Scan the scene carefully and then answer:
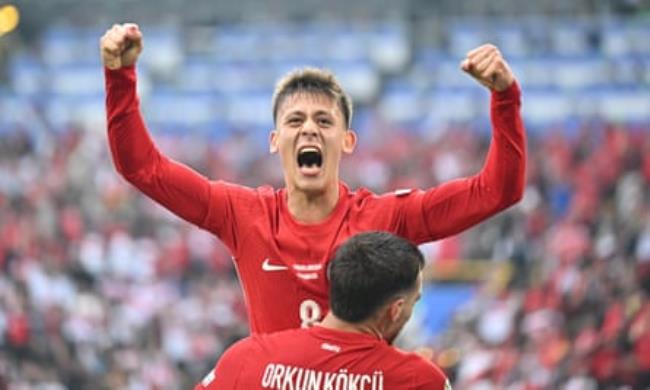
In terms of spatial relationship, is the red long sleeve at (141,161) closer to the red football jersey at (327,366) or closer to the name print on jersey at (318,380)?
the red football jersey at (327,366)

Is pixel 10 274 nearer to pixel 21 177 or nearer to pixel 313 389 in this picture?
pixel 21 177

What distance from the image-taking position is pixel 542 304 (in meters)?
13.7

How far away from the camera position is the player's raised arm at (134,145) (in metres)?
5.10

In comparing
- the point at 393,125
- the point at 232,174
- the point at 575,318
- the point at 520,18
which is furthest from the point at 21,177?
the point at 575,318

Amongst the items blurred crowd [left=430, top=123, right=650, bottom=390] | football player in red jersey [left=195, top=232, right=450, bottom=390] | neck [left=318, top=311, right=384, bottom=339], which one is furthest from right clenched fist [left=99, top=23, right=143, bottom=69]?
blurred crowd [left=430, top=123, right=650, bottom=390]

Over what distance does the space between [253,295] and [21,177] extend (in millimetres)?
15321

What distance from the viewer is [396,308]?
15.3 feet

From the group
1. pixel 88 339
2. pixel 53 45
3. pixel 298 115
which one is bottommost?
pixel 88 339

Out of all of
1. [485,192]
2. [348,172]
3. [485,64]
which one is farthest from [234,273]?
[485,64]

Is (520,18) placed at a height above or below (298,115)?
below

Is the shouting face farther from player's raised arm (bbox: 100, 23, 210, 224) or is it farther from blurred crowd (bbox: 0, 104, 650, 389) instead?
blurred crowd (bbox: 0, 104, 650, 389)

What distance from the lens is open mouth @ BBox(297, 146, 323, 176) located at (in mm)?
5449

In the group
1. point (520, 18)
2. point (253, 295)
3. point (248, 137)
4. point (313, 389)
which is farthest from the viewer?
point (520, 18)

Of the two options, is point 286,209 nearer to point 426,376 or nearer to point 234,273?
point 426,376
